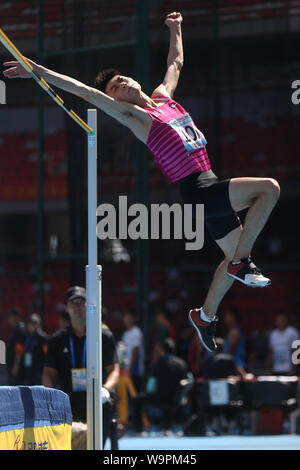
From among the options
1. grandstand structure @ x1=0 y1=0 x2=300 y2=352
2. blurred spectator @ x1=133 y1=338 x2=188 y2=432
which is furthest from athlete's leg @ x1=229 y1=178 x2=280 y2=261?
blurred spectator @ x1=133 y1=338 x2=188 y2=432

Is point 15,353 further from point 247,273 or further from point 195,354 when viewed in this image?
point 247,273

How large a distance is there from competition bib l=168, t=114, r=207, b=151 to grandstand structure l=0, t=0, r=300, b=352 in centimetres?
656

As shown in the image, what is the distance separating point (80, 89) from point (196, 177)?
3.17ft

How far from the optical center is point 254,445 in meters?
10.8

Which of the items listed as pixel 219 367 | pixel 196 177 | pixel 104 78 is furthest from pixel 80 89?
pixel 219 367

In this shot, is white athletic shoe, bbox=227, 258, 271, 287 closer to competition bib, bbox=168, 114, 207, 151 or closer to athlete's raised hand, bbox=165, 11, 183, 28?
competition bib, bbox=168, 114, 207, 151

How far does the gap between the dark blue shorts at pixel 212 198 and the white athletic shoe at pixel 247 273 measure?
1.10 feet

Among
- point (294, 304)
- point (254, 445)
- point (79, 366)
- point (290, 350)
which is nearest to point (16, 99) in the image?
point (294, 304)

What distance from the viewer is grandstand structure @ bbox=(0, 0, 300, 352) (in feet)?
48.8

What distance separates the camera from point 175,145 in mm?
6387

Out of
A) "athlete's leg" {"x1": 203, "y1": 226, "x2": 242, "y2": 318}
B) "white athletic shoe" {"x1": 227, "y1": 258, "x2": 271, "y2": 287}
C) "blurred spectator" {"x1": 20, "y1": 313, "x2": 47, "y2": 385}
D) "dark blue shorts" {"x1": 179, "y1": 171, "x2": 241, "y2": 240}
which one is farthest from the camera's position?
"blurred spectator" {"x1": 20, "y1": 313, "x2": 47, "y2": 385}

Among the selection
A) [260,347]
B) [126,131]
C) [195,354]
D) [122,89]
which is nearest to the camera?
[122,89]
